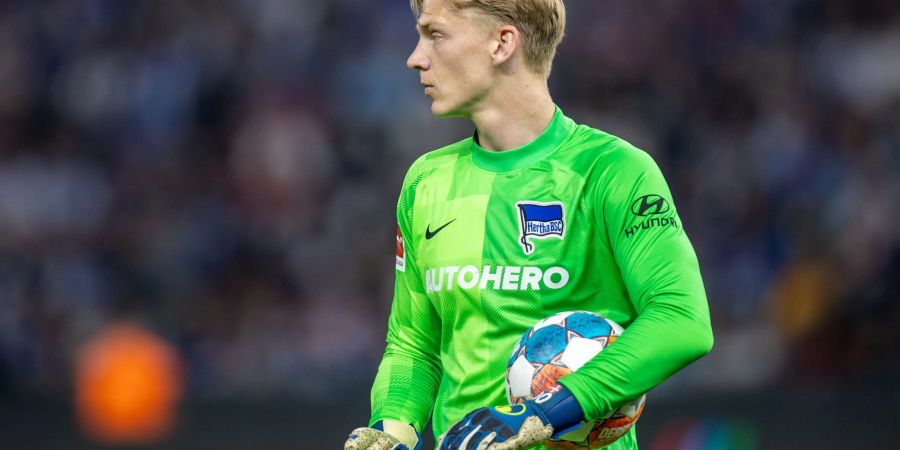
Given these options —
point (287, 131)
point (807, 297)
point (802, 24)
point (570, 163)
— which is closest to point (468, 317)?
point (570, 163)

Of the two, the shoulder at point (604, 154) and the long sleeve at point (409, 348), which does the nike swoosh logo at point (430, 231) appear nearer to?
the long sleeve at point (409, 348)

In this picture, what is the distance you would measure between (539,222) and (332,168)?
7.47 meters

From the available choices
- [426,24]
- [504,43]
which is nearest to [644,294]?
[504,43]

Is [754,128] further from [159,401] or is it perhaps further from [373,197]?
[159,401]

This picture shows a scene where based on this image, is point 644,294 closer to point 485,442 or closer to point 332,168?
point 485,442

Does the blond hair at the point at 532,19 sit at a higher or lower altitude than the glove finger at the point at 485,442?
higher

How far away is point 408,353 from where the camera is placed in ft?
12.9

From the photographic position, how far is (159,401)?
927cm

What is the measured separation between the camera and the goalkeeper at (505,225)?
3428mm

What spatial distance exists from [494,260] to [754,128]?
24.7 ft

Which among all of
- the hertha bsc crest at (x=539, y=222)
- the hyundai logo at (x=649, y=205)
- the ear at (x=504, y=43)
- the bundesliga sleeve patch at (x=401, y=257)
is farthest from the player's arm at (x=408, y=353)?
the hyundai logo at (x=649, y=205)

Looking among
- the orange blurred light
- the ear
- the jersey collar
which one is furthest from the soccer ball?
the orange blurred light

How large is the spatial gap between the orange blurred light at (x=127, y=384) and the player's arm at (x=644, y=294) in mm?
5644

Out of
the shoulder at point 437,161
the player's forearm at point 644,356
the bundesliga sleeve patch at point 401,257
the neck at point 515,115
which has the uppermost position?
the neck at point 515,115
